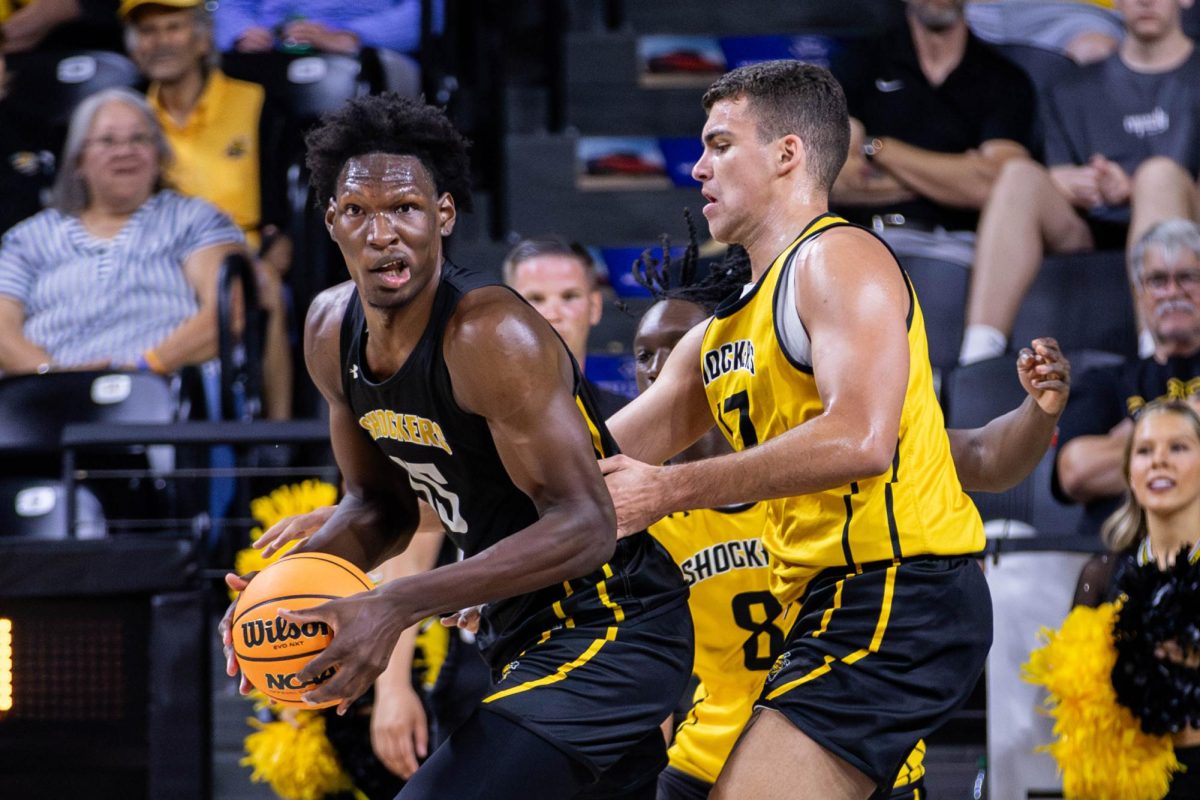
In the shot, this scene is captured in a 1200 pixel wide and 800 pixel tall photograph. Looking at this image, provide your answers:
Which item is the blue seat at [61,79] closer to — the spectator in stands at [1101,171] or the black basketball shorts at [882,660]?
the spectator in stands at [1101,171]

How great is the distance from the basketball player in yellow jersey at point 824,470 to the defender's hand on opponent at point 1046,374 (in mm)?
16

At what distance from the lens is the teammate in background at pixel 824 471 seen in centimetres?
286

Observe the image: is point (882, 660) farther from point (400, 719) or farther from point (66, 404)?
point (66, 404)

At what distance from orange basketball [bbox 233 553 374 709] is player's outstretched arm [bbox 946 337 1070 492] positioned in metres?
1.30

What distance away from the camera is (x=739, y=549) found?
12.7 ft

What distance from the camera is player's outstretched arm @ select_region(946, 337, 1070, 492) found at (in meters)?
3.26

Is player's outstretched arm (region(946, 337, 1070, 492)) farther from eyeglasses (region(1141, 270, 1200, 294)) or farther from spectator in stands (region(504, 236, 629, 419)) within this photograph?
eyeglasses (region(1141, 270, 1200, 294))

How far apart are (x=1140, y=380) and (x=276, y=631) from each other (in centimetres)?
368

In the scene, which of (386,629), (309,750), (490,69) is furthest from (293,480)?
(490,69)

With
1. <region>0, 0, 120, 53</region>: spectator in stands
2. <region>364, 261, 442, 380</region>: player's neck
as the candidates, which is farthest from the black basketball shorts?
<region>0, 0, 120, 53</region>: spectator in stands

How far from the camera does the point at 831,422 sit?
283 centimetres

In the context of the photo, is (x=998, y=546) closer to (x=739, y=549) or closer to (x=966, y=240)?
(x=739, y=549)

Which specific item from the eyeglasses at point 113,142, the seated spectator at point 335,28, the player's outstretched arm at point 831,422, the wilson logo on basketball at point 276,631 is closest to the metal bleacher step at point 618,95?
the seated spectator at point 335,28

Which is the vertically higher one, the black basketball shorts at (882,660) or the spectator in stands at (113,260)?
the black basketball shorts at (882,660)
